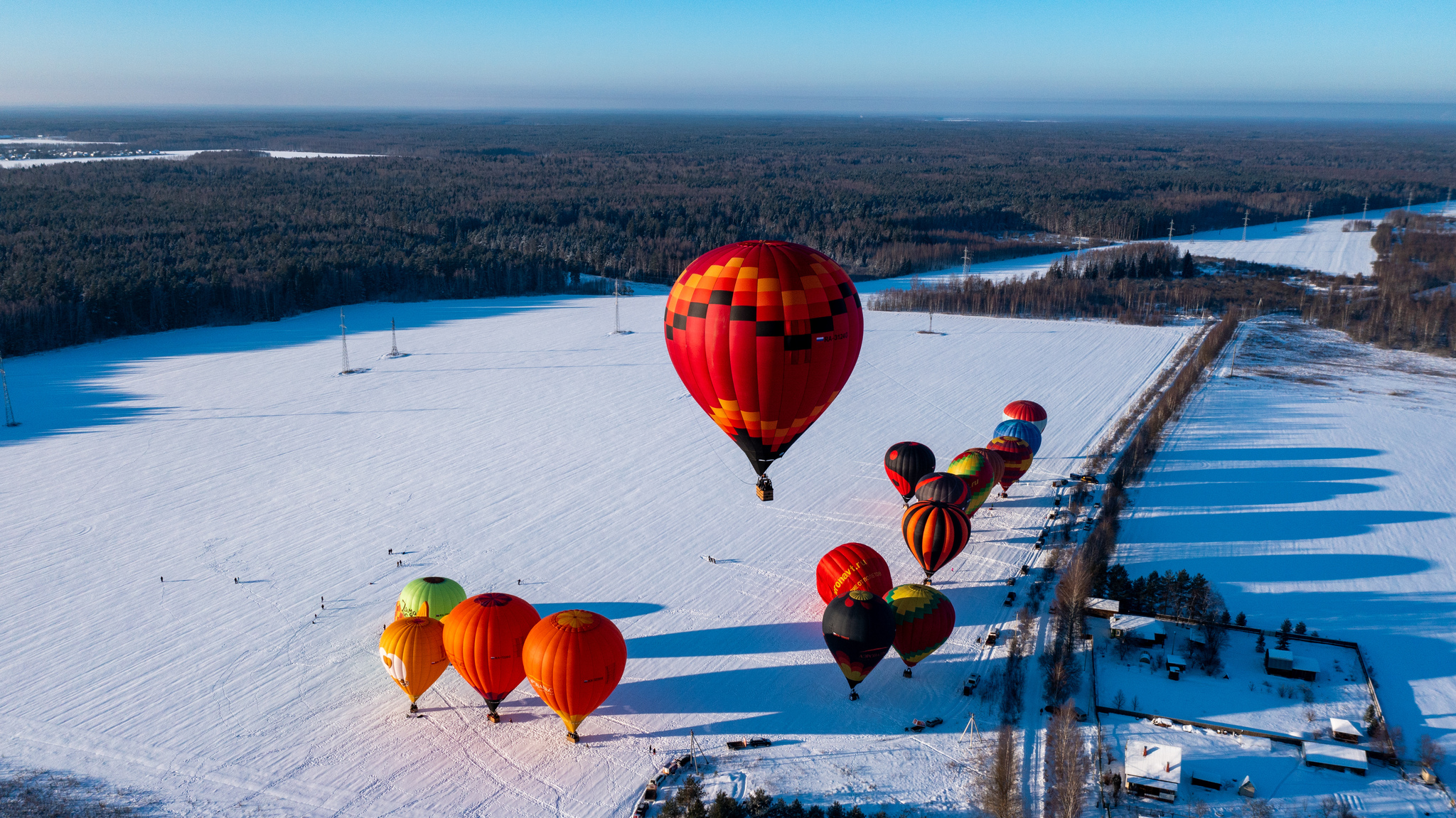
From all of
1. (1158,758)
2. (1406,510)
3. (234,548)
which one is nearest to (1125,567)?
(1158,758)

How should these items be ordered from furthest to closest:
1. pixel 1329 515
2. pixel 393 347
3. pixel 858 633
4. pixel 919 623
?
1. pixel 393 347
2. pixel 1329 515
3. pixel 919 623
4. pixel 858 633

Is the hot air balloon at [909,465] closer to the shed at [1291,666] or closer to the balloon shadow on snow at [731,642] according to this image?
the balloon shadow on snow at [731,642]

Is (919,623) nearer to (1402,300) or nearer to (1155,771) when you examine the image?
(1155,771)

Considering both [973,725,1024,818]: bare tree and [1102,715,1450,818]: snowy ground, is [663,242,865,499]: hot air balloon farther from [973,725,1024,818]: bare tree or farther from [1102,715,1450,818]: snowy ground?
[1102,715,1450,818]: snowy ground

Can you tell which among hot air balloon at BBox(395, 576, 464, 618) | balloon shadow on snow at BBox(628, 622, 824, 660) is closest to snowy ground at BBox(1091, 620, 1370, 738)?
balloon shadow on snow at BBox(628, 622, 824, 660)

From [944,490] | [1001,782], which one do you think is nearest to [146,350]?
[944,490]

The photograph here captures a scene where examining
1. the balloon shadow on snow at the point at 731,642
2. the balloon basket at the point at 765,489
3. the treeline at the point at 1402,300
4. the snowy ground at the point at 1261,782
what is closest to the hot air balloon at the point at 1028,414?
the balloon basket at the point at 765,489
